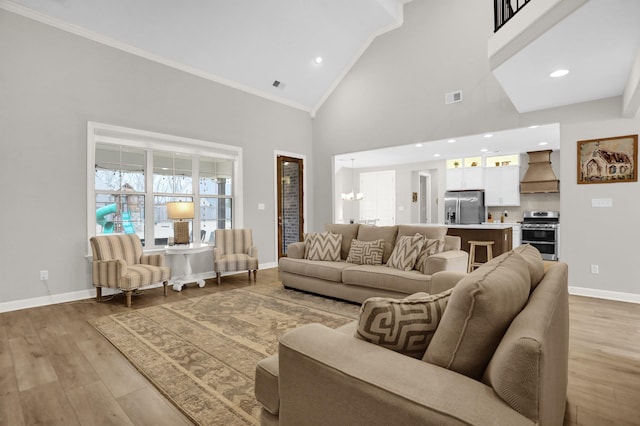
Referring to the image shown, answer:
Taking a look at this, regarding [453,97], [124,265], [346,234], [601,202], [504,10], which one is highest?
[504,10]

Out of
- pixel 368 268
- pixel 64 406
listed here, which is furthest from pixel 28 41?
pixel 368 268

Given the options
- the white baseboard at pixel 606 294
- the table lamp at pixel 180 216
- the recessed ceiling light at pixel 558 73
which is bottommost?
the white baseboard at pixel 606 294

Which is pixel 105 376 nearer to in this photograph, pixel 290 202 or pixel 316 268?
pixel 316 268

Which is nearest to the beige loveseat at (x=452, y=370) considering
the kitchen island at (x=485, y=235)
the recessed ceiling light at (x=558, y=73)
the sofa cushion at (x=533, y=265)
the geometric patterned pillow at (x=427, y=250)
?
the sofa cushion at (x=533, y=265)

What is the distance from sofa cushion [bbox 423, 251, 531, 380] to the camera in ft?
3.43

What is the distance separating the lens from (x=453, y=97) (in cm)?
567

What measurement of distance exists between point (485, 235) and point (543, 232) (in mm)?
2284

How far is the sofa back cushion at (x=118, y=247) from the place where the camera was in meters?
4.24

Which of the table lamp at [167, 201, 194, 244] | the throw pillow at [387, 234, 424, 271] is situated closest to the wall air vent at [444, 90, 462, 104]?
the throw pillow at [387, 234, 424, 271]

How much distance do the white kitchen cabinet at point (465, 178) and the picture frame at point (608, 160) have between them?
148 inches

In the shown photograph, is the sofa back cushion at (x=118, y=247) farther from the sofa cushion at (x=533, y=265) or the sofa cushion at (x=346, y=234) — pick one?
the sofa cushion at (x=533, y=265)

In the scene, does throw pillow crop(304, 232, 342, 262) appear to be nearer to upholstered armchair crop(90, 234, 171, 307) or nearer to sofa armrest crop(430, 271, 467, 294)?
upholstered armchair crop(90, 234, 171, 307)

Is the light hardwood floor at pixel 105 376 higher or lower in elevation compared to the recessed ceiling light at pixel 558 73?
lower

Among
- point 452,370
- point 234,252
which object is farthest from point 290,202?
point 452,370
